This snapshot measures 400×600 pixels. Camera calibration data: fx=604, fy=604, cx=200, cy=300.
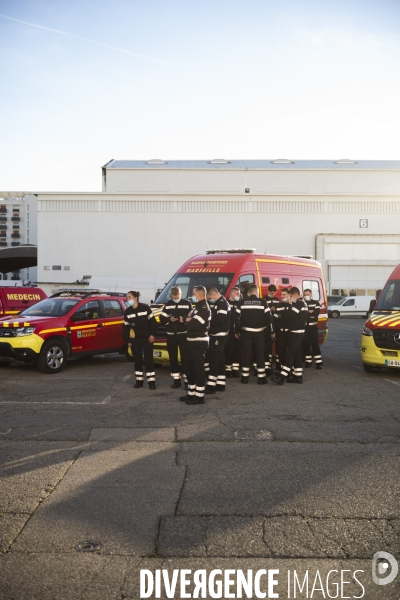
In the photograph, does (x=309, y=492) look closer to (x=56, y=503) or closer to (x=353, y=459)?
(x=353, y=459)

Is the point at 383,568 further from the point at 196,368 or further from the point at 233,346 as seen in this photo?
the point at 233,346

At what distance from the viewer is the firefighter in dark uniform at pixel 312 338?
13.5m

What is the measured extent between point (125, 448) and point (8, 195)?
138m

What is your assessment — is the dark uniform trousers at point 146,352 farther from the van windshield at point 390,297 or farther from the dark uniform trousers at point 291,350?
the van windshield at point 390,297

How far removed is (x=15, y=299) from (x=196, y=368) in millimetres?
8091

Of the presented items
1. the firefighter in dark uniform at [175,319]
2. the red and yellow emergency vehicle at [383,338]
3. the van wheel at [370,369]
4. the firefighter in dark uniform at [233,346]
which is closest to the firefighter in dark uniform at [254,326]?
the firefighter in dark uniform at [233,346]

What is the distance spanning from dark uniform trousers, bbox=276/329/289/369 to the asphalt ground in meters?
2.36

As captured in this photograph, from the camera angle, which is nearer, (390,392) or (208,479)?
(208,479)

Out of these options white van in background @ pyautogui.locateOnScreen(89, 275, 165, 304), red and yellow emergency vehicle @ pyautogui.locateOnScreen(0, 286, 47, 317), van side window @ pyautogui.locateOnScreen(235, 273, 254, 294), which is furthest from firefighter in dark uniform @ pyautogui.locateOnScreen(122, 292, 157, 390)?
white van in background @ pyautogui.locateOnScreen(89, 275, 165, 304)

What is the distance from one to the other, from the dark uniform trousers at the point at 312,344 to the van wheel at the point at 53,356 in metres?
5.34

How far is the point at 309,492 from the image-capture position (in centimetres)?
536

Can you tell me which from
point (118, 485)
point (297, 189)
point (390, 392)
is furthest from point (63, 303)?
point (297, 189)

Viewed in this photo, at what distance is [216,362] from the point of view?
10469mm

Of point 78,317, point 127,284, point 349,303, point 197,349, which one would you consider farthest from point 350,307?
point 197,349
